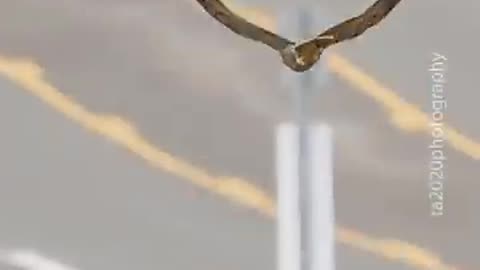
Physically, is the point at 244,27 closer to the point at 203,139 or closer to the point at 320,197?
the point at 320,197

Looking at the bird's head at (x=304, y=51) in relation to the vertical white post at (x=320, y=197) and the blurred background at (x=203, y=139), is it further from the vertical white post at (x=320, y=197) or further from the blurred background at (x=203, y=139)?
the blurred background at (x=203, y=139)

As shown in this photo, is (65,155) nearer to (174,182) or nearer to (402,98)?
(174,182)

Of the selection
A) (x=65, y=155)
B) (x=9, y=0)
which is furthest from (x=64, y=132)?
(x=9, y=0)

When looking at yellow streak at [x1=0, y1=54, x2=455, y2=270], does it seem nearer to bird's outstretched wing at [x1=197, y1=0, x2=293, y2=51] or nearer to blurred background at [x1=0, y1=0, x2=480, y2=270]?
blurred background at [x1=0, y1=0, x2=480, y2=270]

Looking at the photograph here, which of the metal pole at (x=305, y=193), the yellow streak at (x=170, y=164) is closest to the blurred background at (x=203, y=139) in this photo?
the yellow streak at (x=170, y=164)

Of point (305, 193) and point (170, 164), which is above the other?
point (170, 164)

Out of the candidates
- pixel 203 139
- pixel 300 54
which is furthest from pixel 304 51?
pixel 203 139
